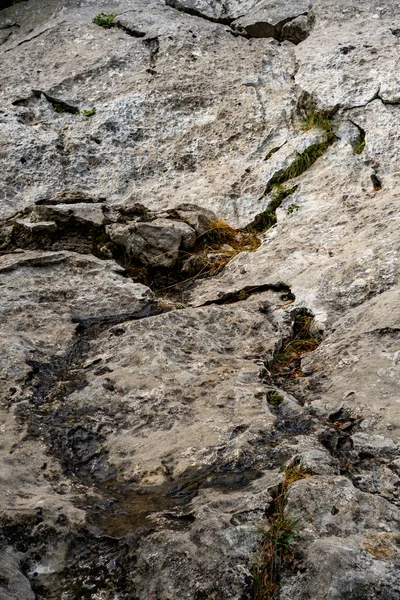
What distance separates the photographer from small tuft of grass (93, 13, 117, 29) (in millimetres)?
8109

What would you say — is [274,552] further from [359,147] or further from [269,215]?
[359,147]

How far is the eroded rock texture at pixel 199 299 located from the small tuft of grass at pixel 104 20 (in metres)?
0.04

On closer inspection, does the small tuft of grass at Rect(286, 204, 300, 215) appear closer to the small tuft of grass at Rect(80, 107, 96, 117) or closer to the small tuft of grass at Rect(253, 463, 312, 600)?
the small tuft of grass at Rect(80, 107, 96, 117)

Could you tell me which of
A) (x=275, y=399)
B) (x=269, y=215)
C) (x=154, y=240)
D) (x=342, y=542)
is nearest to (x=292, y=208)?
(x=269, y=215)

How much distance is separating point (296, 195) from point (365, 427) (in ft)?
9.90

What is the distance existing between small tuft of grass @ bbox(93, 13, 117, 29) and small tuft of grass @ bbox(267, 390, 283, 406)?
614cm

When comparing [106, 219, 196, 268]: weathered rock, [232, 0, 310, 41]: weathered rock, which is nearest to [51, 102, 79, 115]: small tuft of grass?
[106, 219, 196, 268]: weathered rock

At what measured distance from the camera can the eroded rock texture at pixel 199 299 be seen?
264cm

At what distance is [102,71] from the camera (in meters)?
7.45

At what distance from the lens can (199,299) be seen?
509 cm

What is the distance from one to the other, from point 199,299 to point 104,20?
4806mm

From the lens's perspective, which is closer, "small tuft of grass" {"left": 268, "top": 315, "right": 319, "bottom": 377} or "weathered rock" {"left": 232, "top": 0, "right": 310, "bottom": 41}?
"small tuft of grass" {"left": 268, "top": 315, "right": 319, "bottom": 377}

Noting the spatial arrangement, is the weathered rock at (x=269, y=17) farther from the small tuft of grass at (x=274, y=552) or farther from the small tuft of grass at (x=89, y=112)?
the small tuft of grass at (x=274, y=552)

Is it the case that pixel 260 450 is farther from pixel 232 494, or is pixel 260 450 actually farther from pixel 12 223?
pixel 12 223
